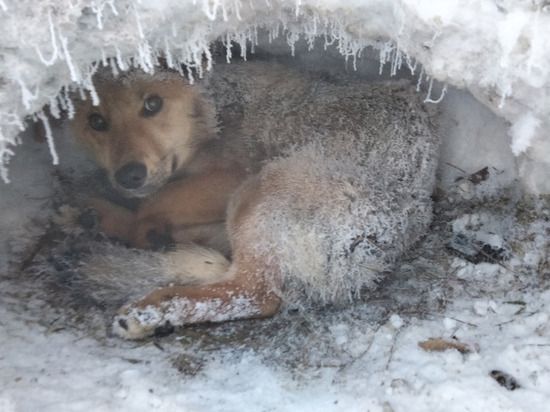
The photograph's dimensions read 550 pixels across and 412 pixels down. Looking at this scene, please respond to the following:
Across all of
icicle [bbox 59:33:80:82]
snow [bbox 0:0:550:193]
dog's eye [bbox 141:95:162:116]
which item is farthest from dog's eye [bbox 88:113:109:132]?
icicle [bbox 59:33:80:82]

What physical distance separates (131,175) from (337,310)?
1.46 meters

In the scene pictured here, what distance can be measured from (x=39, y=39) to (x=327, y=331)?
1.99 meters

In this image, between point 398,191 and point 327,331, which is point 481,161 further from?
point 327,331

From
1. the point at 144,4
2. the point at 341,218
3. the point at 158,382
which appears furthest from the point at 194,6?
the point at 158,382

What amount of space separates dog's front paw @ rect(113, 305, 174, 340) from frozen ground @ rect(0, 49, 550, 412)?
6 cm

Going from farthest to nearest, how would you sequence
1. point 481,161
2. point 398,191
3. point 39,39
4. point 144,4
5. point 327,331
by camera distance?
1. point 481,161
2. point 398,191
3. point 327,331
4. point 144,4
5. point 39,39

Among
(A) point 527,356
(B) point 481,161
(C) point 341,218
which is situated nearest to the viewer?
(A) point 527,356

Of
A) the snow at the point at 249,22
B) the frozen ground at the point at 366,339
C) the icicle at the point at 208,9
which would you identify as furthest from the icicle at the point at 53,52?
the frozen ground at the point at 366,339

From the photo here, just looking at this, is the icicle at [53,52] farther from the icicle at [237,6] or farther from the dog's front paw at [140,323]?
the dog's front paw at [140,323]

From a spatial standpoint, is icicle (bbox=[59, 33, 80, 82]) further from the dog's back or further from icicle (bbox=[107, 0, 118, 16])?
the dog's back


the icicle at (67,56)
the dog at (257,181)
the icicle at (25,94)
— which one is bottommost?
the dog at (257,181)

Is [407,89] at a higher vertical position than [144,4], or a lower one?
lower

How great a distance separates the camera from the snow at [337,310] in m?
2.04

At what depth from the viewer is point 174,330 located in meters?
2.91
